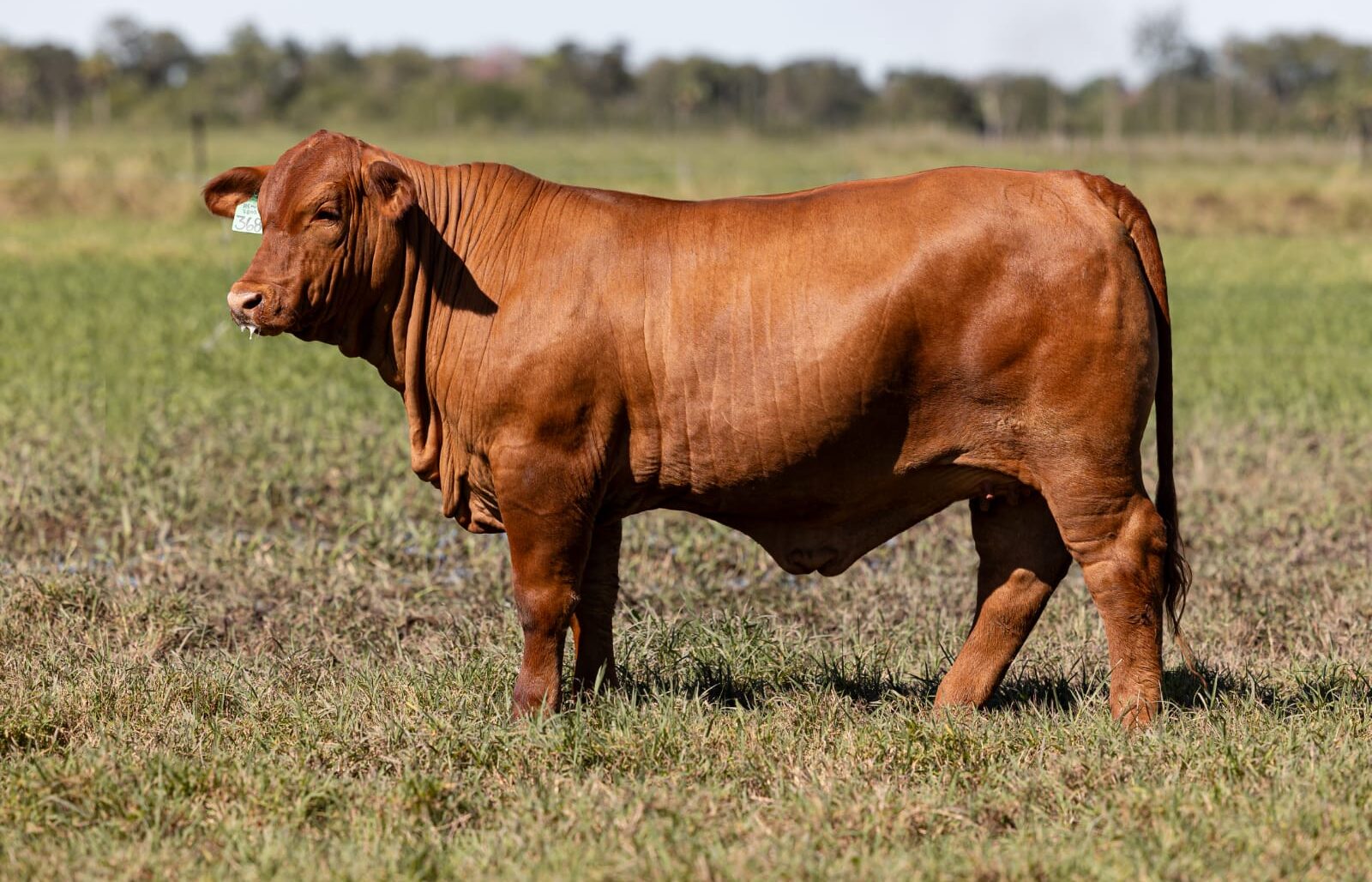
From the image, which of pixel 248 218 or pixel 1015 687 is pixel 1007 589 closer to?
pixel 1015 687

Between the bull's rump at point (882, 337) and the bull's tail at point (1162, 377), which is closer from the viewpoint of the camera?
the bull's rump at point (882, 337)

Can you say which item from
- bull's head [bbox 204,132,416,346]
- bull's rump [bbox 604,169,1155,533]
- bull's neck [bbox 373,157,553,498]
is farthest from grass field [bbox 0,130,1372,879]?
bull's head [bbox 204,132,416,346]

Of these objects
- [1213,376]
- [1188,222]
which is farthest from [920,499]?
[1188,222]

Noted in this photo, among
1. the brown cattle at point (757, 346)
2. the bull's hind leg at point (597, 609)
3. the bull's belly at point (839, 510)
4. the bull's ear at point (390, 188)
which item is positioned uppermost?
the bull's ear at point (390, 188)

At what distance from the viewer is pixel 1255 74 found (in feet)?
323

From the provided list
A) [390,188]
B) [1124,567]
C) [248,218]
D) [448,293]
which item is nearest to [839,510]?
[1124,567]

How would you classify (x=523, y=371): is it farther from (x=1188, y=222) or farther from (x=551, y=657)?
(x=1188, y=222)

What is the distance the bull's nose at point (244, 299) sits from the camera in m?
4.27

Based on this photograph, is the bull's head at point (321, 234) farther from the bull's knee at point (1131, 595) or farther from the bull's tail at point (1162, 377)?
the bull's knee at point (1131, 595)

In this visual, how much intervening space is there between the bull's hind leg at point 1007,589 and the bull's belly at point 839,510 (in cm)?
23

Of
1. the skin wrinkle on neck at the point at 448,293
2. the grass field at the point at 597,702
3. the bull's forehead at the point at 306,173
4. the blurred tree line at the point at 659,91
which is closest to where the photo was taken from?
the grass field at the point at 597,702

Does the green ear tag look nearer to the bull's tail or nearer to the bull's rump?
the bull's rump

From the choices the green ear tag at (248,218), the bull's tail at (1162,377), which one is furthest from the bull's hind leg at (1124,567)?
the green ear tag at (248,218)

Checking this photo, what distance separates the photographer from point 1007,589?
4.81 m
